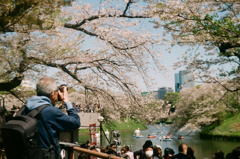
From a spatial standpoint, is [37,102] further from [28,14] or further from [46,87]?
[28,14]

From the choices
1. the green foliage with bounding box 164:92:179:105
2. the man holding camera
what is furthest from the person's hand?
the green foliage with bounding box 164:92:179:105

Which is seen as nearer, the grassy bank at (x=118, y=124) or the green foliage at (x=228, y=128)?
the grassy bank at (x=118, y=124)

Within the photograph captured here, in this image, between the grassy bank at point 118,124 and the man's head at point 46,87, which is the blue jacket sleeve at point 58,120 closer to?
the man's head at point 46,87

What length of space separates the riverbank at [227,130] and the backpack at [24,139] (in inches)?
1090

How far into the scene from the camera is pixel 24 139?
4.89 feet

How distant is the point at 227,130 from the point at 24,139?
93.2 ft

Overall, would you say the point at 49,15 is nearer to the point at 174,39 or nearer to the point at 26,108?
the point at 174,39

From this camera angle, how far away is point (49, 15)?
21.2 feet

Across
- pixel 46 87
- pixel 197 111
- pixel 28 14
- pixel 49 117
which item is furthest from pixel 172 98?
pixel 49 117

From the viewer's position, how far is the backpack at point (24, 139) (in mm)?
1482

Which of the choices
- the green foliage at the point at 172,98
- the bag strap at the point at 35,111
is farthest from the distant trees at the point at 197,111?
the bag strap at the point at 35,111

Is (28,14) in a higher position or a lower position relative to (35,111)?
higher

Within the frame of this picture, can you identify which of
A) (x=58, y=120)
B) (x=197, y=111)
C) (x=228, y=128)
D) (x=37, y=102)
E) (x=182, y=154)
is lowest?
(x=228, y=128)

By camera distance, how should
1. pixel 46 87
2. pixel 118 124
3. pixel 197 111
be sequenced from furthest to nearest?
pixel 118 124, pixel 197 111, pixel 46 87
